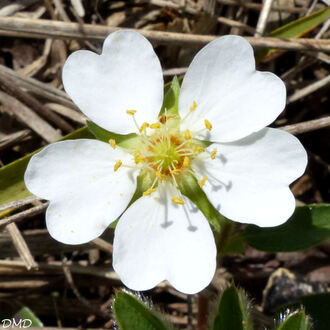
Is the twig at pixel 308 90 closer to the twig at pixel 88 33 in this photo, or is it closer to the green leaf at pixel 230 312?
the twig at pixel 88 33

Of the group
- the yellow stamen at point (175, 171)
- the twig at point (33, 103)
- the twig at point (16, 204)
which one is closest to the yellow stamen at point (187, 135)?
the yellow stamen at point (175, 171)

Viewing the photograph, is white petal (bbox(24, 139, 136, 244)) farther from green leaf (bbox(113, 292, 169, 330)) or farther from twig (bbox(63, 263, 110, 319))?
twig (bbox(63, 263, 110, 319))

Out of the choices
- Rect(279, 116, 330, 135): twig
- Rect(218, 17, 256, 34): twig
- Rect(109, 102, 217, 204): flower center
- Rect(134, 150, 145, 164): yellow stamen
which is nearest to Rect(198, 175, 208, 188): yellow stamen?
Rect(109, 102, 217, 204): flower center

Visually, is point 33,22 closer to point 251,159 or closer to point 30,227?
point 30,227

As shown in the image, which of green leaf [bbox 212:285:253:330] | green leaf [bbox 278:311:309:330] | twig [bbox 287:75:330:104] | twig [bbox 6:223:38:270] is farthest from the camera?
twig [bbox 287:75:330:104]

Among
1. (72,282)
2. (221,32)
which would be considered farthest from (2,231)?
(221,32)

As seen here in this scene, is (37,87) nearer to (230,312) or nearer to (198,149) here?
(198,149)
